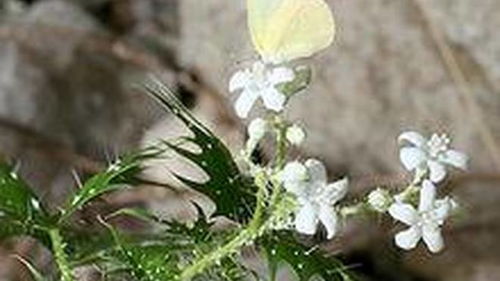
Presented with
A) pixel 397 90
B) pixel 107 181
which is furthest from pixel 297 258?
pixel 397 90

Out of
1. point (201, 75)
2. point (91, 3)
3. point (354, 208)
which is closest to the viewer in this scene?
point (354, 208)

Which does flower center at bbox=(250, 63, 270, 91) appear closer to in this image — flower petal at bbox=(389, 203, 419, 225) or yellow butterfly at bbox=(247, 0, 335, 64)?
yellow butterfly at bbox=(247, 0, 335, 64)

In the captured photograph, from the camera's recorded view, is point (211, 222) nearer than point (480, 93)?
Yes

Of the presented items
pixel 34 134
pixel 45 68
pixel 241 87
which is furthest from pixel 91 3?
pixel 241 87

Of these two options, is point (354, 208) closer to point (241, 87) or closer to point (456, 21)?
point (241, 87)

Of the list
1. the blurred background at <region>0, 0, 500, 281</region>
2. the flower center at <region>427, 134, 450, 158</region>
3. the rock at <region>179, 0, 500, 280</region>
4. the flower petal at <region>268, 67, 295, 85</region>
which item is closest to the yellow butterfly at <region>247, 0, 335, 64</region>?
the flower petal at <region>268, 67, 295, 85</region>

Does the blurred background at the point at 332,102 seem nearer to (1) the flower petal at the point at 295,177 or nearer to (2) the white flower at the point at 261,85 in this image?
(2) the white flower at the point at 261,85
